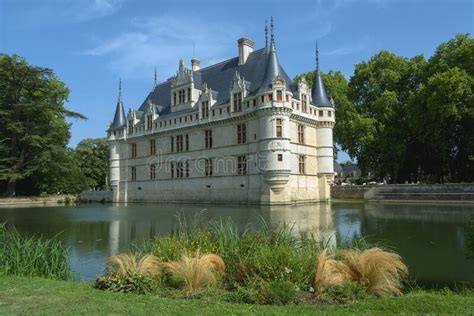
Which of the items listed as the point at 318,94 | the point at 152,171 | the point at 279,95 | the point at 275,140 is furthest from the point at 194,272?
the point at 152,171

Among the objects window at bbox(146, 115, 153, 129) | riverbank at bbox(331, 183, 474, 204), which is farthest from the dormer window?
riverbank at bbox(331, 183, 474, 204)

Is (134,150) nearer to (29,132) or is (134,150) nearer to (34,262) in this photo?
(29,132)

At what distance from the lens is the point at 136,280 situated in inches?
251

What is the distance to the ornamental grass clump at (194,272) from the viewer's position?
20.9 ft

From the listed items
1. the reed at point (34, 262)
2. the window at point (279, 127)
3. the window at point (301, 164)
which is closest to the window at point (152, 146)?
the window at point (301, 164)

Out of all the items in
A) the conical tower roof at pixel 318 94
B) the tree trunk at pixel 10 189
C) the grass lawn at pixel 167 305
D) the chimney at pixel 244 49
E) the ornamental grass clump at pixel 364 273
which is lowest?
the grass lawn at pixel 167 305

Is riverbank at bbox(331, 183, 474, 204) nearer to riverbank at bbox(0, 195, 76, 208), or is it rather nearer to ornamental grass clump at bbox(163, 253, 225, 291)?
ornamental grass clump at bbox(163, 253, 225, 291)

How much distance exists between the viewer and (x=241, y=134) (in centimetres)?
3397

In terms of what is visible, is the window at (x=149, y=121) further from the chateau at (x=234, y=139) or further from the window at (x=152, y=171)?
the window at (x=152, y=171)

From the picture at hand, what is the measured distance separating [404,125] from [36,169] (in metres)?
32.9

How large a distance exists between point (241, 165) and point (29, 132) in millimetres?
21654

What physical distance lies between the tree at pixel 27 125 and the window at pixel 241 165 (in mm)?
18496

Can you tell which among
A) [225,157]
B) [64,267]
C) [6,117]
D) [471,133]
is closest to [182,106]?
[225,157]

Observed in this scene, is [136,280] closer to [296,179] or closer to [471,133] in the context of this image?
[296,179]
